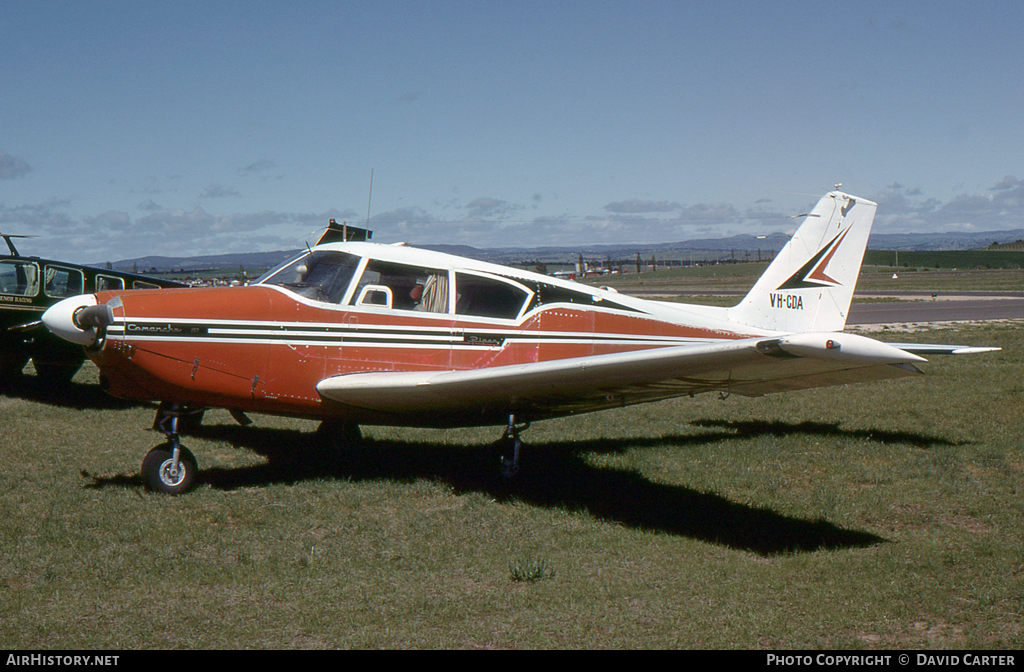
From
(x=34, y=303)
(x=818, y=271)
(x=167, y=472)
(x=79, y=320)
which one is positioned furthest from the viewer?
(x=34, y=303)

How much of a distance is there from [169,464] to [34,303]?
289 inches

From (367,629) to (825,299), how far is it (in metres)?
7.21

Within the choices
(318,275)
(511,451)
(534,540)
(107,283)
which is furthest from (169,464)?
Result: (107,283)

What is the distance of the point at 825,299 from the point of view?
9.40 metres

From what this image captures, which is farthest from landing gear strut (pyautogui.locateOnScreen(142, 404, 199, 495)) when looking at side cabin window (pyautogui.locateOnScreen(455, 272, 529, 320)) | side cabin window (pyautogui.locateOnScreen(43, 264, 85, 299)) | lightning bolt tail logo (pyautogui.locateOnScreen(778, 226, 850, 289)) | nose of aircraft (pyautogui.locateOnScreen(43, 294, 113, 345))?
side cabin window (pyautogui.locateOnScreen(43, 264, 85, 299))

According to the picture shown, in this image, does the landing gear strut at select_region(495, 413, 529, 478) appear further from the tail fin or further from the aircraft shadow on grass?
the tail fin

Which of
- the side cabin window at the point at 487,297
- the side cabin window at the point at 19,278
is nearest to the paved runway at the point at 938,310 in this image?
the side cabin window at the point at 487,297

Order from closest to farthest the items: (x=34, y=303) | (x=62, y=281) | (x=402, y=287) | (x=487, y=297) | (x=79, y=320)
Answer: (x=79, y=320)
(x=402, y=287)
(x=487, y=297)
(x=34, y=303)
(x=62, y=281)

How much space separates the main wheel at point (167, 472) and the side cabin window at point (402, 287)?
2176 mm

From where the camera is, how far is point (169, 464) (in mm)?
7102

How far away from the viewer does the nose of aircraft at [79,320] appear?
21.0 feet

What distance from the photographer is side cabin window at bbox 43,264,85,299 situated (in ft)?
42.1

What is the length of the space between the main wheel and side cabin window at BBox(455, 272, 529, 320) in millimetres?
2955

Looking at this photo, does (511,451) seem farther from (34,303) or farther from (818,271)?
(34,303)
